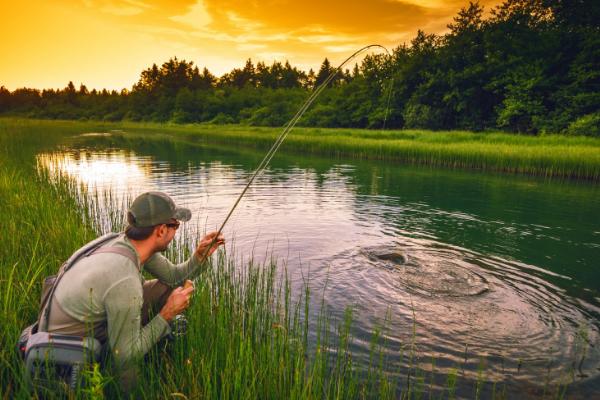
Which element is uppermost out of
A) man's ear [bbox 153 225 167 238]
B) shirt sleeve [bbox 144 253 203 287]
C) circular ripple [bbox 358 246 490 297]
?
man's ear [bbox 153 225 167 238]

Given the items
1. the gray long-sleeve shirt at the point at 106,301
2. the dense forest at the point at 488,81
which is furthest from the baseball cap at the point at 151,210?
the dense forest at the point at 488,81

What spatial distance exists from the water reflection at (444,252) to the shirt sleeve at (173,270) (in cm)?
208

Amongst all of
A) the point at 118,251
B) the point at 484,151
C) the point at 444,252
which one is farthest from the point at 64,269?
the point at 484,151

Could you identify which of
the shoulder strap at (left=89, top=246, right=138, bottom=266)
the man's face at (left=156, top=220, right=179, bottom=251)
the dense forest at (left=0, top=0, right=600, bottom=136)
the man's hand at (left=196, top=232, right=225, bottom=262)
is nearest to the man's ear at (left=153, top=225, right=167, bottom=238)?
the man's face at (left=156, top=220, right=179, bottom=251)

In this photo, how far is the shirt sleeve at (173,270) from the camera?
370 cm

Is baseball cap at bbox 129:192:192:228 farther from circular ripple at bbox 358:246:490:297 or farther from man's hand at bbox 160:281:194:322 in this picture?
circular ripple at bbox 358:246:490:297

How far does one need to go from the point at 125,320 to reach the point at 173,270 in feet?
4.04

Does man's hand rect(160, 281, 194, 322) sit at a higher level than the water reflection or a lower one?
higher

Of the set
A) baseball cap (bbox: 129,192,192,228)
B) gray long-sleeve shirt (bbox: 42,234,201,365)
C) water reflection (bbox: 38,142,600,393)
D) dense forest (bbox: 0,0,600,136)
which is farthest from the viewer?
dense forest (bbox: 0,0,600,136)

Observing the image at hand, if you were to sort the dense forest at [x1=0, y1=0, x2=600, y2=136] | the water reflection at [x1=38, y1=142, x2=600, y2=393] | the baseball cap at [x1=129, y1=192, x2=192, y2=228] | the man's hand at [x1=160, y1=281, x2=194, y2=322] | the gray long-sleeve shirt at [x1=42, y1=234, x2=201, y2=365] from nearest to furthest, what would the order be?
1. the gray long-sleeve shirt at [x1=42, y1=234, x2=201, y2=365]
2. the baseball cap at [x1=129, y1=192, x2=192, y2=228]
3. the man's hand at [x1=160, y1=281, x2=194, y2=322]
4. the water reflection at [x1=38, y1=142, x2=600, y2=393]
5. the dense forest at [x1=0, y1=0, x2=600, y2=136]

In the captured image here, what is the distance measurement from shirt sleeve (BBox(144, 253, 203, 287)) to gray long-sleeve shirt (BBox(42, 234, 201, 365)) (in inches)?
41.3

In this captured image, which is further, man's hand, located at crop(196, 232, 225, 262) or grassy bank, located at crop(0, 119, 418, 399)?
man's hand, located at crop(196, 232, 225, 262)

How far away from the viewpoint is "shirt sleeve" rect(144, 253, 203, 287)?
3695 mm

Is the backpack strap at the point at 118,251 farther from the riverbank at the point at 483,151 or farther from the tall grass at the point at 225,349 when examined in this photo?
the riverbank at the point at 483,151
